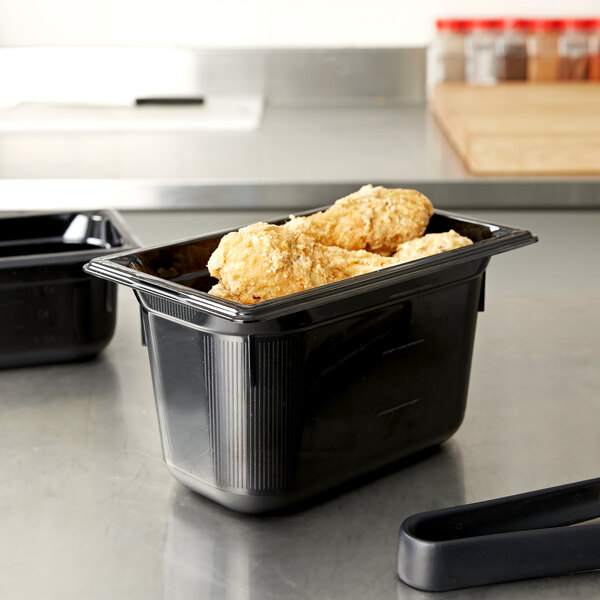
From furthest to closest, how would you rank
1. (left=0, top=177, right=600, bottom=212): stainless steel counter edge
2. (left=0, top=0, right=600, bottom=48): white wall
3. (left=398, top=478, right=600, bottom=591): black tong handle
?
1. (left=0, top=0, right=600, bottom=48): white wall
2. (left=0, top=177, right=600, bottom=212): stainless steel counter edge
3. (left=398, top=478, right=600, bottom=591): black tong handle

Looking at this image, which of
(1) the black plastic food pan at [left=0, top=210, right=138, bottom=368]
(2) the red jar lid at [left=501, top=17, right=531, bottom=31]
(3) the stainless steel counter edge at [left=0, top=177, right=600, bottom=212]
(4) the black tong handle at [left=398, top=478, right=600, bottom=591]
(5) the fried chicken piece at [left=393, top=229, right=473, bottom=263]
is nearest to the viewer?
(4) the black tong handle at [left=398, top=478, right=600, bottom=591]

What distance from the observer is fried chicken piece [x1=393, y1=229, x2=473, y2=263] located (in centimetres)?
74

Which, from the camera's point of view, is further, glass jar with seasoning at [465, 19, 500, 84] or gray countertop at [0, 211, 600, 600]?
glass jar with seasoning at [465, 19, 500, 84]

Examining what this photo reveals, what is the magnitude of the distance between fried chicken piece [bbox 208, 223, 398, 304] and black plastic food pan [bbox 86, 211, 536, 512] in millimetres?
36

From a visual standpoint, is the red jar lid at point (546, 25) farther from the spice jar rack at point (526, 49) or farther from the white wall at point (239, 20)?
the white wall at point (239, 20)

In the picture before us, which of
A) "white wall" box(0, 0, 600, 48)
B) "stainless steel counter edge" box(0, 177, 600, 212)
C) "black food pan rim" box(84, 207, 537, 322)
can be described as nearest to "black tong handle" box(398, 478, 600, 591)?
"black food pan rim" box(84, 207, 537, 322)

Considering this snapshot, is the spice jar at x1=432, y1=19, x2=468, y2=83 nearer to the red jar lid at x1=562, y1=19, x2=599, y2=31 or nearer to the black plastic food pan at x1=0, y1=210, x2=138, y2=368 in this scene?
the red jar lid at x1=562, y1=19, x2=599, y2=31

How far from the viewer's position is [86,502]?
726mm

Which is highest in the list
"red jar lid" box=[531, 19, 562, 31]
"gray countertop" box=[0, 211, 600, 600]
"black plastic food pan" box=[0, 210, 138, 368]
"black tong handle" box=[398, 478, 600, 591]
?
"red jar lid" box=[531, 19, 562, 31]

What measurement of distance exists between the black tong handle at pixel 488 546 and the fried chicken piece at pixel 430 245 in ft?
0.69

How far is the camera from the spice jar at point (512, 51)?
2592mm

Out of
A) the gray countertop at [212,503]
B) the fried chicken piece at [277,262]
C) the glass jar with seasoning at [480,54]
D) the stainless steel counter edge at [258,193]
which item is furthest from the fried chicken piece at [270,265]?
the glass jar with seasoning at [480,54]

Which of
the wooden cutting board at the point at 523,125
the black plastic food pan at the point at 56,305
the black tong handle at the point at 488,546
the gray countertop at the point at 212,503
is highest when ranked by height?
the wooden cutting board at the point at 523,125

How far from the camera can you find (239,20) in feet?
8.85
